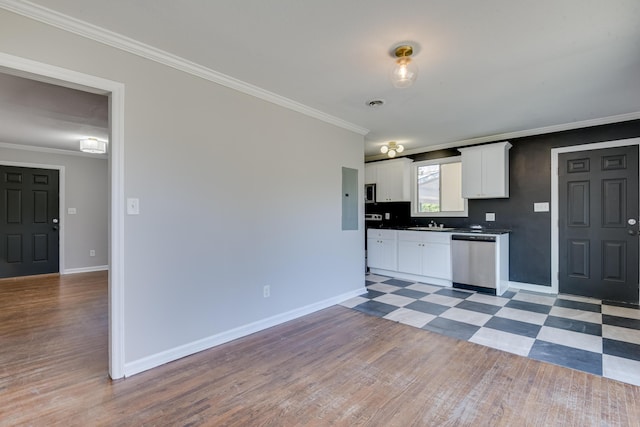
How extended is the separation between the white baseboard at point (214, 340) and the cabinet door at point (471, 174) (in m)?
2.85

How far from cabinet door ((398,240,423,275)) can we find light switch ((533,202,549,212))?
67.6 inches

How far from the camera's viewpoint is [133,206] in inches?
86.2

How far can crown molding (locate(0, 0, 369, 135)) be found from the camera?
5.80ft

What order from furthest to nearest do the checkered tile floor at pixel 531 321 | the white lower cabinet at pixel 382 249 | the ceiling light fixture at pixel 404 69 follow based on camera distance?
1. the white lower cabinet at pixel 382 249
2. the checkered tile floor at pixel 531 321
3. the ceiling light fixture at pixel 404 69

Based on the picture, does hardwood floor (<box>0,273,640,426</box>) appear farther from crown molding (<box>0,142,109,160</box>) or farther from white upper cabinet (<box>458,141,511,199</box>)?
crown molding (<box>0,142,109,160</box>)

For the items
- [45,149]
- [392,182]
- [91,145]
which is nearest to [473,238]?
[392,182]

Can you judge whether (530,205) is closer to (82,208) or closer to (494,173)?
(494,173)

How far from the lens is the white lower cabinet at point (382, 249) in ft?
17.1

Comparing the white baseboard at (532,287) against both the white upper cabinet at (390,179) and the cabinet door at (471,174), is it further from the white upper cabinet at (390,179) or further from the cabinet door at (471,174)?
the white upper cabinet at (390,179)

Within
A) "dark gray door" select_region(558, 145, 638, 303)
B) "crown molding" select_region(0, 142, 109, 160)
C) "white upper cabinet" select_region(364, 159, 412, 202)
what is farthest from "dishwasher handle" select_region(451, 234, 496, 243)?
"crown molding" select_region(0, 142, 109, 160)

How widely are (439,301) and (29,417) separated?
12.9ft

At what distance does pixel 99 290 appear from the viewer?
4.60 m

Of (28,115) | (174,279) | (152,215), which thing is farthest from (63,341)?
(28,115)

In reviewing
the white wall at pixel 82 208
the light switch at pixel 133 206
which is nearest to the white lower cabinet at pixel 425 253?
the light switch at pixel 133 206
